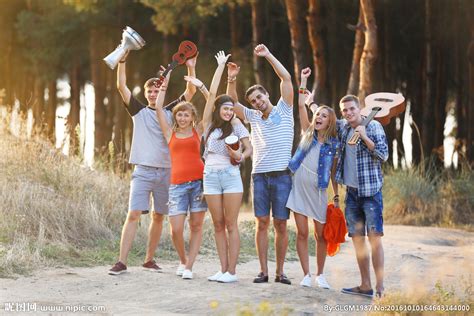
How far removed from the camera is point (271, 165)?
7918 millimetres

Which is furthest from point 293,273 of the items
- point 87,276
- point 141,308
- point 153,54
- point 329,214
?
point 153,54

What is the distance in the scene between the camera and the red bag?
783cm

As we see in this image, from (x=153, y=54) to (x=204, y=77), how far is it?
3515mm

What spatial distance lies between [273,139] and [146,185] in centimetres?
135

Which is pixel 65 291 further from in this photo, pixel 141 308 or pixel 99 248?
pixel 99 248

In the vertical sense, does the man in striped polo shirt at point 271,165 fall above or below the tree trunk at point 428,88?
below

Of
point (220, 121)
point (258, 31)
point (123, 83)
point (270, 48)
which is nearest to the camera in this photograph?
point (220, 121)

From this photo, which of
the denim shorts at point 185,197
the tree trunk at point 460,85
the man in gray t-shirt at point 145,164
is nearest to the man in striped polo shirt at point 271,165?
the denim shorts at point 185,197

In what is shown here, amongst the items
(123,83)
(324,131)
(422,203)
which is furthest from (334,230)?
(422,203)

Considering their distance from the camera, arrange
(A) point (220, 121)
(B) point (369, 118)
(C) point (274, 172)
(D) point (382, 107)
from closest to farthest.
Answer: (B) point (369, 118) < (D) point (382, 107) < (C) point (274, 172) < (A) point (220, 121)

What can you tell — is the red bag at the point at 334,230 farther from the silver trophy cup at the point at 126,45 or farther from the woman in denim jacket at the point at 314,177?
the silver trophy cup at the point at 126,45

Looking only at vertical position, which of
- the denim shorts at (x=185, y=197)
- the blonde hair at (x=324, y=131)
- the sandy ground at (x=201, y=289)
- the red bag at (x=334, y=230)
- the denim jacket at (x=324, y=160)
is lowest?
the sandy ground at (x=201, y=289)

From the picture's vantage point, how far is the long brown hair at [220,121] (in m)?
→ 8.01

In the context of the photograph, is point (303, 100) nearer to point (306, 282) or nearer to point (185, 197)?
point (185, 197)
